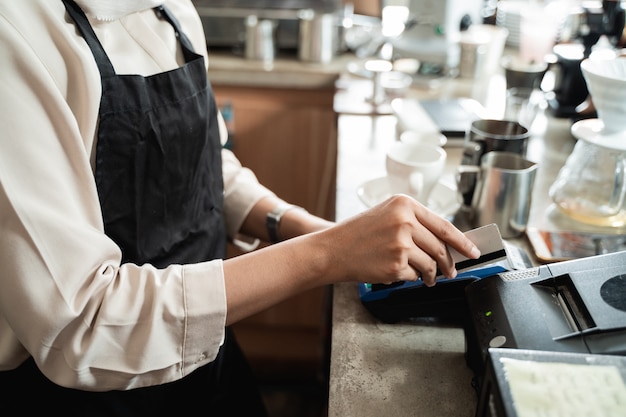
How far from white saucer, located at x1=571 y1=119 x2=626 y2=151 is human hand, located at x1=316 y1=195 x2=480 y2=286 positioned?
0.36m

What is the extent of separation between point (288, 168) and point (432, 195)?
40.3 inches

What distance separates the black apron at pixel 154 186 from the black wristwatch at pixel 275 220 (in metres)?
0.09

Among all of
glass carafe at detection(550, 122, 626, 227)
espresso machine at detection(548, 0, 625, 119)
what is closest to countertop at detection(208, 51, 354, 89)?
espresso machine at detection(548, 0, 625, 119)

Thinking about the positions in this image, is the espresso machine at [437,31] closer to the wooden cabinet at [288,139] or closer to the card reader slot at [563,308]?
the wooden cabinet at [288,139]

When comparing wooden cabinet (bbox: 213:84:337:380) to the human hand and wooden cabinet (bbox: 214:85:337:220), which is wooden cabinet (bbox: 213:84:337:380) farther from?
the human hand

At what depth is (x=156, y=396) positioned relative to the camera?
98 centimetres

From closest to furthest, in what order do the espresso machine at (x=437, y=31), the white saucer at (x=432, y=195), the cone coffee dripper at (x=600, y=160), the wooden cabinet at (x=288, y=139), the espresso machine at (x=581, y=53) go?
the cone coffee dripper at (x=600, y=160) < the white saucer at (x=432, y=195) < the espresso machine at (x=581, y=53) < the espresso machine at (x=437, y=31) < the wooden cabinet at (x=288, y=139)

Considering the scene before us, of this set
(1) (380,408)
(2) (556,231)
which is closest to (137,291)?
(1) (380,408)

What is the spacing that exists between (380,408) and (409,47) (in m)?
1.48

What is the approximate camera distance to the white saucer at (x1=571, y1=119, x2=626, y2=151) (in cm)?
99

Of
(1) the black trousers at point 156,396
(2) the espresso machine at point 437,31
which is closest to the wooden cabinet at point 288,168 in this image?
(2) the espresso machine at point 437,31

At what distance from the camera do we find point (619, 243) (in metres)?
0.97

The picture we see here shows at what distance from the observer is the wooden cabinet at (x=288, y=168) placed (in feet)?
6.64

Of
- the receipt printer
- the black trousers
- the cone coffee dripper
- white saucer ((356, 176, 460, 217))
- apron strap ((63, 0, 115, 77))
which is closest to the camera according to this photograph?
the receipt printer
